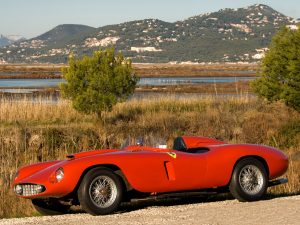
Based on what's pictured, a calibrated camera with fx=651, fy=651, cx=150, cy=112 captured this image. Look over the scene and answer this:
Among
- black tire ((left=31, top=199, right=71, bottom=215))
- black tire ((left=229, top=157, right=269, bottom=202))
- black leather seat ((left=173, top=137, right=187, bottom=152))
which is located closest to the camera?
black tire ((left=31, top=199, right=71, bottom=215))

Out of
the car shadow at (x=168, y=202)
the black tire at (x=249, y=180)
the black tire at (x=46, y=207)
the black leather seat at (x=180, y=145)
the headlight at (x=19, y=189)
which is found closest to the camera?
the headlight at (x=19, y=189)

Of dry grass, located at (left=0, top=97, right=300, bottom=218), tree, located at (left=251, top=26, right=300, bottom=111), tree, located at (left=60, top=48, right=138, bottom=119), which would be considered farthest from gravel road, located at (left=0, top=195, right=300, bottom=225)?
tree, located at (left=60, top=48, right=138, bottom=119)

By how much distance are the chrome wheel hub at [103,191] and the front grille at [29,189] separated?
2.29 feet

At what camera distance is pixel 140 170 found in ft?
30.9

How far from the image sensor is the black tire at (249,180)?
10.1 m

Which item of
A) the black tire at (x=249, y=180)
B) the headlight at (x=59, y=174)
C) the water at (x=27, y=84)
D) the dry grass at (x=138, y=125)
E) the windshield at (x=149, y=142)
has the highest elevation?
the windshield at (x=149, y=142)

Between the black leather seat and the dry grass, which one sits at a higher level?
the black leather seat

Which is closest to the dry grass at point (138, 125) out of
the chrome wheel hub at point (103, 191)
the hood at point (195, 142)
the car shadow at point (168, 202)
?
the car shadow at point (168, 202)

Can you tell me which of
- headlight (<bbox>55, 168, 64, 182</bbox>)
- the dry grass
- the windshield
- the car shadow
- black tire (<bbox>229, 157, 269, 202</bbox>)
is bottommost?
the dry grass

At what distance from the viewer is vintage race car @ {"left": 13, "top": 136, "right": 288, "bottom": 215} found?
9070 mm

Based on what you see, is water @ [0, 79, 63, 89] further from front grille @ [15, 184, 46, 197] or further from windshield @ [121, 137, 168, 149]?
front grille @ [15, 184, 46, 197]

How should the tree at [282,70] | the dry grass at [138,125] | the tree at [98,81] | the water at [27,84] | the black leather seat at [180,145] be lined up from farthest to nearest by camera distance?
the water at [27,84]
the tree at [98,81]
the tree at [282,70]
the dry grass at [138,125]
the black leather seat at [180,145]

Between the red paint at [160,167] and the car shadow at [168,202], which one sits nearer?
the red paint at [160,167]

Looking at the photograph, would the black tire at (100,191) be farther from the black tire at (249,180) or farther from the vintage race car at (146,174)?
the black tire at (249,180)
